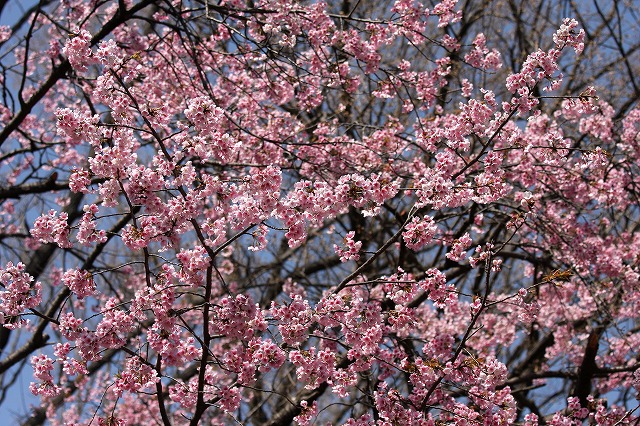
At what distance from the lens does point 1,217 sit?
31.0 feet

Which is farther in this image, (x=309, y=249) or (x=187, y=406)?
(x=309, y=249)

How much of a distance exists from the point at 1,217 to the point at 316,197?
726 cm

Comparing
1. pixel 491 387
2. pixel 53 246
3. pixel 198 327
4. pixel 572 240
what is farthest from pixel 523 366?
pixel 53 246

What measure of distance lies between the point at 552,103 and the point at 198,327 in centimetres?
604

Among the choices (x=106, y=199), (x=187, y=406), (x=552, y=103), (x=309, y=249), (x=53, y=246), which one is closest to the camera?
(x=106, y=199)

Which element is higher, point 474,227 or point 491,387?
point 474,227

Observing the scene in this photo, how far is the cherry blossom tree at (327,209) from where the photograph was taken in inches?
145

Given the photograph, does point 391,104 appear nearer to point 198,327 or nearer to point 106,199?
point 198,327

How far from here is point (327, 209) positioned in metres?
3.72

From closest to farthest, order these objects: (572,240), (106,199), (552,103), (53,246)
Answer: (106,199) < (572,240) < (53,246) < (552,103)

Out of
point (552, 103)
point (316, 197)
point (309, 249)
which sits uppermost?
point (552, 103)

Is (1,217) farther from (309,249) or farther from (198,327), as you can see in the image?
(309,249)

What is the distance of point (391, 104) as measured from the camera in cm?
938

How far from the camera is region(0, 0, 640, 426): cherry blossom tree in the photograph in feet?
12.1
